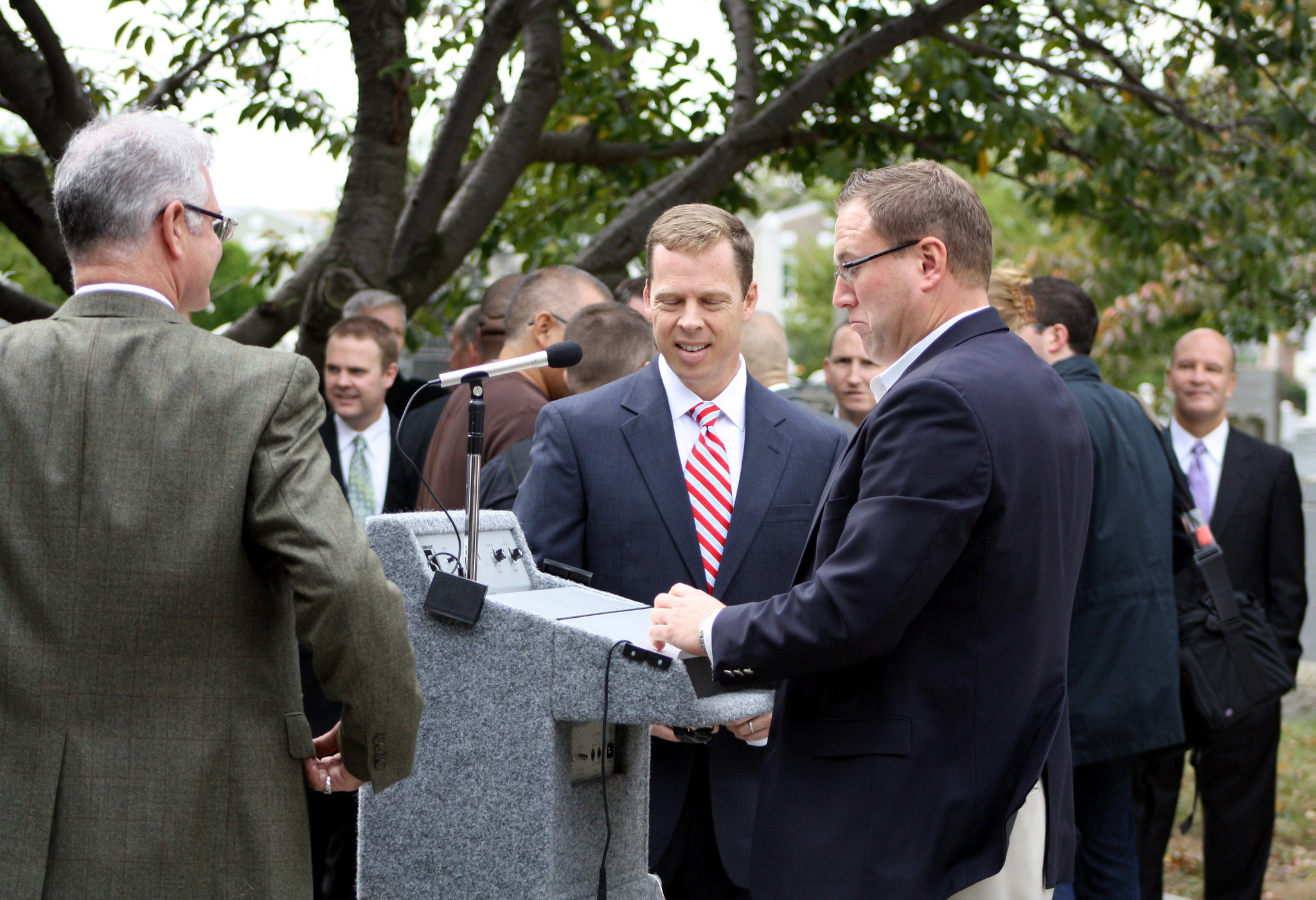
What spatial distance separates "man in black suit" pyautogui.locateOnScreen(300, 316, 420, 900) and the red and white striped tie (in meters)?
1.98

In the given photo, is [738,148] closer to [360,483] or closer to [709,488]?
[360,483]

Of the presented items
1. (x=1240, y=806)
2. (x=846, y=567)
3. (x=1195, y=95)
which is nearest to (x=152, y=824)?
(x=846, y=567)

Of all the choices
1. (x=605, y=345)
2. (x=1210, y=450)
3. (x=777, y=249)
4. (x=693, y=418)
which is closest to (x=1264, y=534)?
(x=1210, y=450)

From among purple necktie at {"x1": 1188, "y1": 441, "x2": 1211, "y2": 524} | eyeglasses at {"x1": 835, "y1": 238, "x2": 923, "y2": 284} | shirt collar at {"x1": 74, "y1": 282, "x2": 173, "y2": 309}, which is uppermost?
eyeglasses at {"x1": 835, "y1": 238, "x2": 923, "y2": 284}

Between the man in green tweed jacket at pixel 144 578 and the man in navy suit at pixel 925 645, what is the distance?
0.68 metres

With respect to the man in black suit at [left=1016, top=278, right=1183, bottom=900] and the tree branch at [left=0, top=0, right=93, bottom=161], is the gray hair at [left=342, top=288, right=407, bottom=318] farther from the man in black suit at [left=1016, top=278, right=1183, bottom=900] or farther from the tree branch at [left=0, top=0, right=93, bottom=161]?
the man in black suit at [left=1016, top=278, right=1183, bottom=900]

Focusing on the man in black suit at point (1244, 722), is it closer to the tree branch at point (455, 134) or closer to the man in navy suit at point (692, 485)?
the man in navy suit at point (692, 485)

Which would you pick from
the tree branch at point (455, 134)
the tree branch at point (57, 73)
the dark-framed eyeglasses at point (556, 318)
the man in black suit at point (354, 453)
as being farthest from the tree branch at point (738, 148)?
the tree branch at point (57, 73)

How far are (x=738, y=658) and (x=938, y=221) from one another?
87 centimetres

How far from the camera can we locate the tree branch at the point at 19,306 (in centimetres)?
607

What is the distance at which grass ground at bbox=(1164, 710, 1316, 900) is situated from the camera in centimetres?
587

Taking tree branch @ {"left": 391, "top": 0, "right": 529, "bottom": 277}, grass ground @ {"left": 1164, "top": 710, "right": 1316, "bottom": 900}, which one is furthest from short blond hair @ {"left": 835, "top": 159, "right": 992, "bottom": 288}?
grass ground @ {"left": 1164, "top": 710, "right": 1316, "bottom": 900}

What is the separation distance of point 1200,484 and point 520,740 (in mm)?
3955

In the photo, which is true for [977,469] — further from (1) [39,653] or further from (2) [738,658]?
(1) [39,653]
